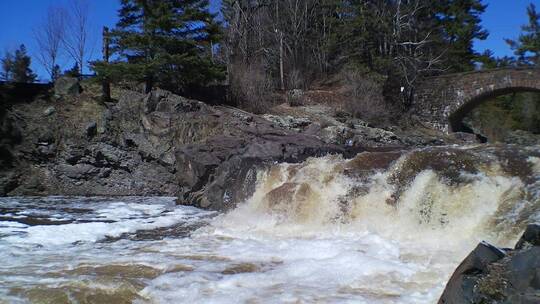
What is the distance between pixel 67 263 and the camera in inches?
260

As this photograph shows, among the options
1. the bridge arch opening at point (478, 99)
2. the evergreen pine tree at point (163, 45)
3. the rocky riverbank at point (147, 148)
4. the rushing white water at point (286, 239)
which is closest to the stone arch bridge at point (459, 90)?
the bridge arch opening at point (478, 99)

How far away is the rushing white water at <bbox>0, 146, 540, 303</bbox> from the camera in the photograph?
5418 mm

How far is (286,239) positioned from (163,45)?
41.5 ft

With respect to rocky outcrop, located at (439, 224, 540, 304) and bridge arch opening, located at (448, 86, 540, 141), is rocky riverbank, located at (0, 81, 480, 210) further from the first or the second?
bridge arch opening, located at (448, 86, 540, 141)

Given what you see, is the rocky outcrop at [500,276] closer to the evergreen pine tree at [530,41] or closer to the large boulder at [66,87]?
the large boulder at [66,87]

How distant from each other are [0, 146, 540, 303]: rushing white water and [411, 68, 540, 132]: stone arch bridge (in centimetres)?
1905

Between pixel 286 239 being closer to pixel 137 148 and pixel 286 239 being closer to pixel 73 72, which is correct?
pixel 137 148

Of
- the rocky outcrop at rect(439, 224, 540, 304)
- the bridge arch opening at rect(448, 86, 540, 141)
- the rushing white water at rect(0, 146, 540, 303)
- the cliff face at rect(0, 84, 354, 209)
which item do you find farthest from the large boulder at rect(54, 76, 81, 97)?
the bridge arch opening at rect(448, 86, 540, 141)

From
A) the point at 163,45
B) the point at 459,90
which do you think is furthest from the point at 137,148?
the point at 459,90

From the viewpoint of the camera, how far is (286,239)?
8281 mm

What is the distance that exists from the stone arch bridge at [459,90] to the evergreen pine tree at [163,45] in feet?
48.5

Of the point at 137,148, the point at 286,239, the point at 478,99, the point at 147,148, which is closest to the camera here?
the point at 286,239

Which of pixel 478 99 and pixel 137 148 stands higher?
pixel 478 99

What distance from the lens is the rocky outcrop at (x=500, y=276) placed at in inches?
154
